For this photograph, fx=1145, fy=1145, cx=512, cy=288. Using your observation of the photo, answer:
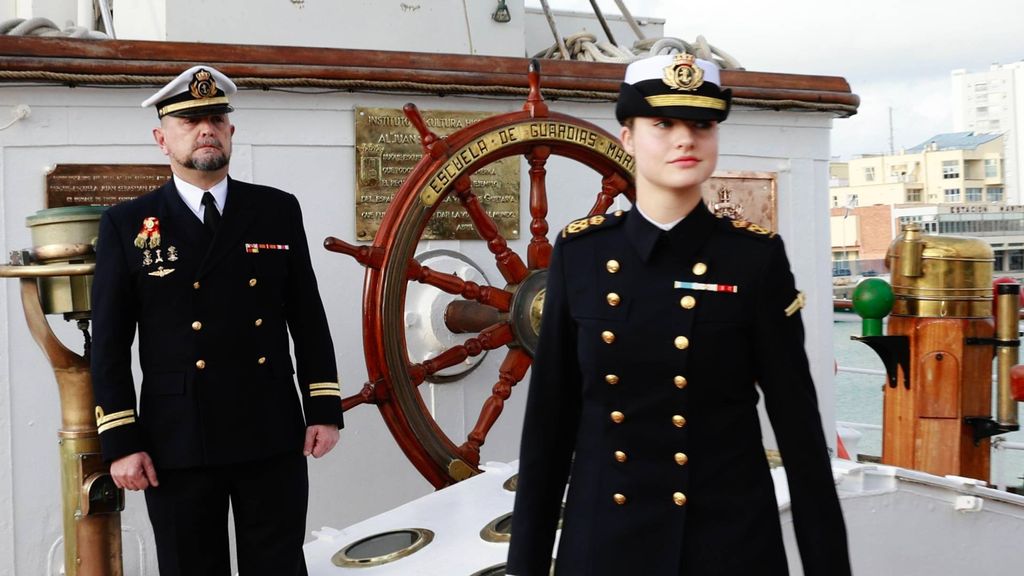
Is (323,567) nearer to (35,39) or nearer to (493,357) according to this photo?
(493,357)

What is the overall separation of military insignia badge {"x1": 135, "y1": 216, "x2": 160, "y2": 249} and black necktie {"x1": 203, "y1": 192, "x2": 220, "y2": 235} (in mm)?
80

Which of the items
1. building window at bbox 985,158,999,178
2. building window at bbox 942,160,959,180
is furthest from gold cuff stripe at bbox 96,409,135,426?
building window at bbox 985,158,999,178

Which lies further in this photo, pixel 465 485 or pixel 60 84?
pixel 60 84

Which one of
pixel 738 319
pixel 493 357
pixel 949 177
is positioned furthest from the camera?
pixel 949 177

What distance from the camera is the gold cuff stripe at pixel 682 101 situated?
1.27 m

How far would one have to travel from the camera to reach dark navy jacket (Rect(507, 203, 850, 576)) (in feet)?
4.12

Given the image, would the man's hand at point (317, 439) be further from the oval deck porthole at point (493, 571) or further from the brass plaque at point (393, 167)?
the brass plaque at point (393, 167)

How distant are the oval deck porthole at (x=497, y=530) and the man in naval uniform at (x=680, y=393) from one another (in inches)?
35.4

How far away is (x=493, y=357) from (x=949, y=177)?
42.6 metres

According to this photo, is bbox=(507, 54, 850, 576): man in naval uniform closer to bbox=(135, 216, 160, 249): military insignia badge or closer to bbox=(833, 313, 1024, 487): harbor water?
bbox=(135, 216, 160, 249): military insignia badge

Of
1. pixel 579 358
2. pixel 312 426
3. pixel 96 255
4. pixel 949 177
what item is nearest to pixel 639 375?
pixel 579 358

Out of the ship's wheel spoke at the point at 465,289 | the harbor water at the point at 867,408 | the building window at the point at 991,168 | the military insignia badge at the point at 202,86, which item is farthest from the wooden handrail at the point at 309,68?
the building window at the point at 991,168

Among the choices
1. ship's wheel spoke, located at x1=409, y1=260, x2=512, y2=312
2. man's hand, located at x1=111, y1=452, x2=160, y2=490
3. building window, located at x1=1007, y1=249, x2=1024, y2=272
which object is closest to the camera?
man's hand, located at x1=111, y1=452, x2=160, y2=490

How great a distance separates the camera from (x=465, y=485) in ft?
Result: 8.31
